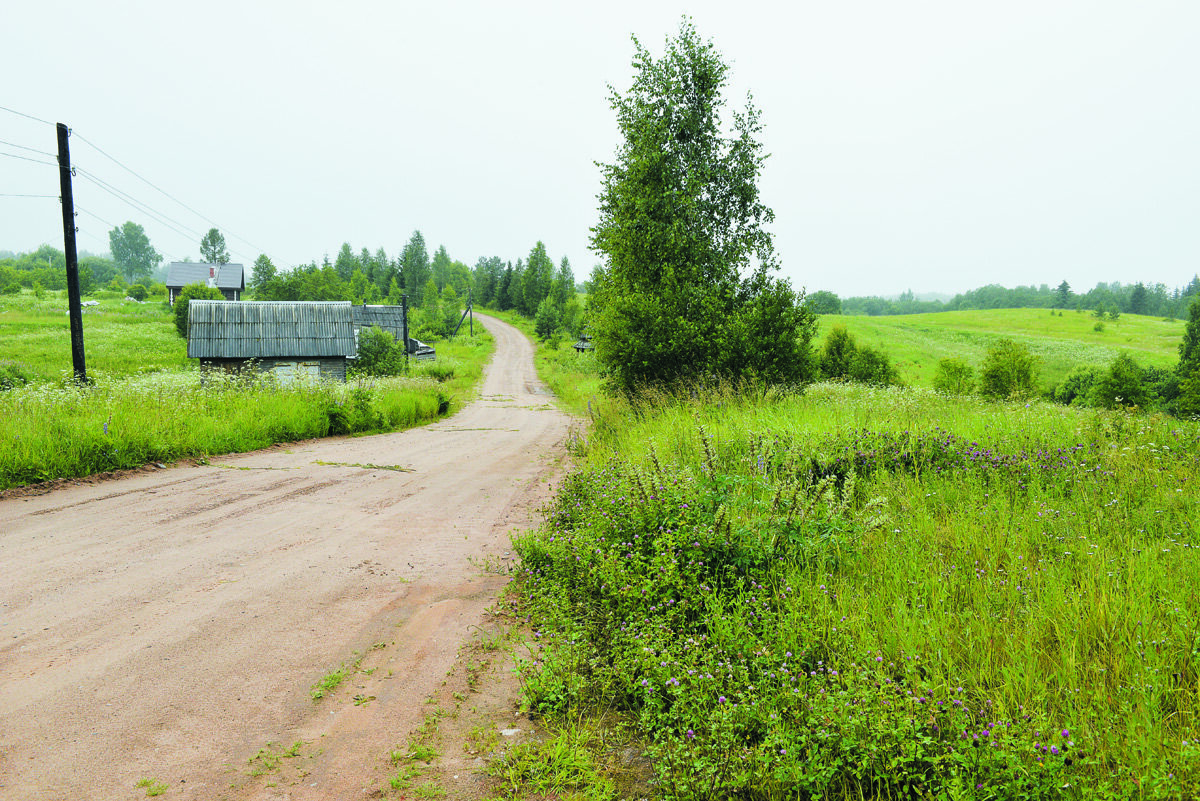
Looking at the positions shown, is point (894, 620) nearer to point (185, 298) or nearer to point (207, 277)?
point (185, 298)

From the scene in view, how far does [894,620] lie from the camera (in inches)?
135

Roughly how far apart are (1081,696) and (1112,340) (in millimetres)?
127446

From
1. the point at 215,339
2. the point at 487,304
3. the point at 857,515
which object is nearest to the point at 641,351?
the point at 857,515

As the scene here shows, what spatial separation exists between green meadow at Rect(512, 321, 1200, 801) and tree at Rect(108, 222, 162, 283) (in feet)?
627

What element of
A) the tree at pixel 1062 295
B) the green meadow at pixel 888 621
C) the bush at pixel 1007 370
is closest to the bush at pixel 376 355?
the green meadow at pixel 888 621

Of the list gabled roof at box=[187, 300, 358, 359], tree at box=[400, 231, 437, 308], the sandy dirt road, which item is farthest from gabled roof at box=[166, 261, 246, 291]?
the sandy dirt road

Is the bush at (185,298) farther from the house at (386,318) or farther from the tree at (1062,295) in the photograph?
the tree at (1062,295)

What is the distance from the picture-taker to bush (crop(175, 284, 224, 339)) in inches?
2037

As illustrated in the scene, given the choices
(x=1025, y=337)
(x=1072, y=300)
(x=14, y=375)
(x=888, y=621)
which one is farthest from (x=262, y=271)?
(x=1072, y=300)

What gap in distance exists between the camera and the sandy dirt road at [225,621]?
9.48 ft

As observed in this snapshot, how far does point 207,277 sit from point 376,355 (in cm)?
6643

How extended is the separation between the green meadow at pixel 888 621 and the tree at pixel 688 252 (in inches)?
289

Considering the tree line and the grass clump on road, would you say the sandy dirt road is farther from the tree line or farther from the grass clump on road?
the tree line

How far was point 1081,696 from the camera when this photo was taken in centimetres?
270
